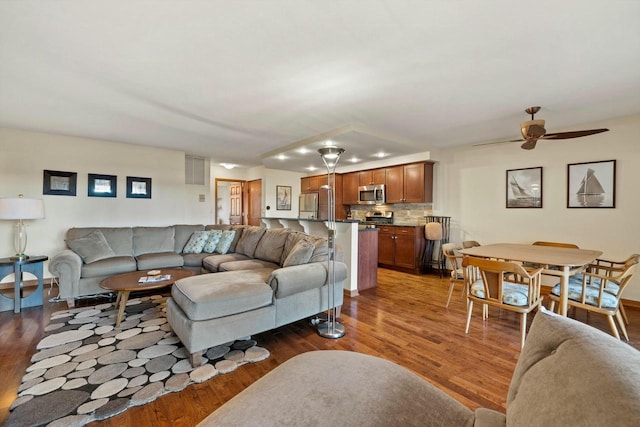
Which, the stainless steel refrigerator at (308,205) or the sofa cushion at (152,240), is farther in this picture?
the stainless steel refrigerator at (308,205)

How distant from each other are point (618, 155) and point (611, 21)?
109 inches

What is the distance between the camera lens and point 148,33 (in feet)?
6.28

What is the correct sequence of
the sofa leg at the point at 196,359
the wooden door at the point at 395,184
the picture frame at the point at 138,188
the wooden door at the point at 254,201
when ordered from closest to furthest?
the sofa leg at the point at 196,359, the picture frame at the point at 138,188, the wooden door at the point at 395,184, the wooden door at the point at 254,201

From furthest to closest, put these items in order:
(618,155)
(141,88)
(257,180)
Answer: (257,180) < (618,155) < (141,88)

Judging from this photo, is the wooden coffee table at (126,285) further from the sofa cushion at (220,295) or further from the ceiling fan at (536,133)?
the ceiling fan at (536,133)

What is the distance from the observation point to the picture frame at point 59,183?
434 centimetres

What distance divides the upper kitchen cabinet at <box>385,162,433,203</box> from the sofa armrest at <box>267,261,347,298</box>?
122 inches

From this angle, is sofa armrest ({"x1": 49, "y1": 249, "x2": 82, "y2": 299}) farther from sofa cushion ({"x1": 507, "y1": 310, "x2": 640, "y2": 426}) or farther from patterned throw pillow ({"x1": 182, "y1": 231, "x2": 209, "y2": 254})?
sofa cushion ({"x1": 507, "y1": 310, "x2": 640, "y2": 426})

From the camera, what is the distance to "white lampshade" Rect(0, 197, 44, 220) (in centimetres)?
322

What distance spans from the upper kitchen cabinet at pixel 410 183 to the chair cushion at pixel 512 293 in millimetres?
2760

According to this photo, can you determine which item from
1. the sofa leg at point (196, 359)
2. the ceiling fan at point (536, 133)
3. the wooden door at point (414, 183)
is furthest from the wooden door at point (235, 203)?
the ceiling fan at point (536, 133)

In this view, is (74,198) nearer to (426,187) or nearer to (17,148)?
(17,148)

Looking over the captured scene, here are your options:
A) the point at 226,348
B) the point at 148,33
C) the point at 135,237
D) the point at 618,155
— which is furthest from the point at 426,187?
the point at 135,237

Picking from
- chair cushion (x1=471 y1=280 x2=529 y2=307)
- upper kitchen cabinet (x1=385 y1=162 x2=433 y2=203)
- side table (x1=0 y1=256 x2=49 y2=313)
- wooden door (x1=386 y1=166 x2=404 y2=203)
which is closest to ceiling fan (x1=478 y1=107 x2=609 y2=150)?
chair cushion (x1=471 y1=280 x2=529 y2=307)
